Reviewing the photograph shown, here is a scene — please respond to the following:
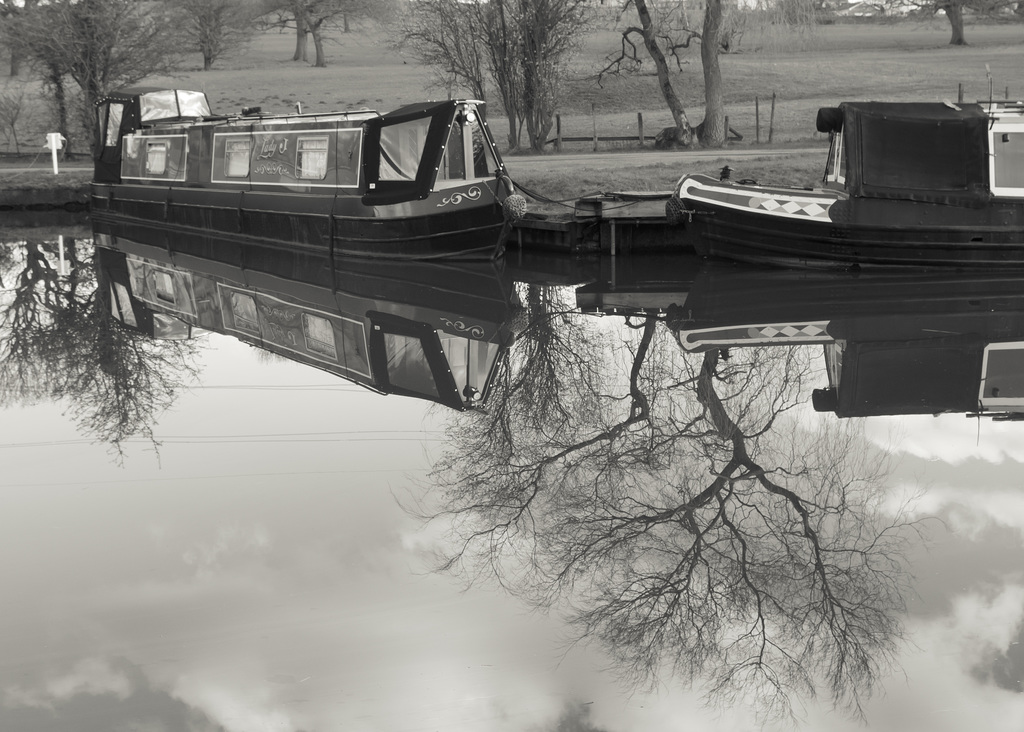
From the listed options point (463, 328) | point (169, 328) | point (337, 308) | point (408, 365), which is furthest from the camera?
point (337, 308)

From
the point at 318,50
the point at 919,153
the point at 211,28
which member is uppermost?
the point at 211,28

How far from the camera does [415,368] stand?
10.1 m

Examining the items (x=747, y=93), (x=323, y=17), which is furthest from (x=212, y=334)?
(x=323, y=17)

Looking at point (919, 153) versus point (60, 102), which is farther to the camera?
point (60, 102)

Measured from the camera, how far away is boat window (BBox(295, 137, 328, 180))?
16047mm

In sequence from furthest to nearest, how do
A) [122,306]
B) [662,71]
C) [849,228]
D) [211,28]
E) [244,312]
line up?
1. [211,28]
2. [662,71]
3. [122,306]
4. [849,228]
5. [244,312]

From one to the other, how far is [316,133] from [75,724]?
1251cm

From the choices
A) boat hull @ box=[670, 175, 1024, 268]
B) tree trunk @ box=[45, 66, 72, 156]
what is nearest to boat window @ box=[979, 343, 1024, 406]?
A: boat hull @ box=[670, 175, 1024, 268]

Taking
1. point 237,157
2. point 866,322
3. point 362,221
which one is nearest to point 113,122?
point 237,157

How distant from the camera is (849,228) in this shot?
1331 cm

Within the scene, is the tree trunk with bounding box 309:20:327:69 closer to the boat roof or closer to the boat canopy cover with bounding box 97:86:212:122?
the boat canopy cover with bounding box 97:86:212:122

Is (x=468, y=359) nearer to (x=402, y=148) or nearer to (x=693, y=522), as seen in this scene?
(x=693, y=522)

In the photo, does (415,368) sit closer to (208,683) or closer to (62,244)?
(208,683)

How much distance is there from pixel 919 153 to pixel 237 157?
32.8 feet
